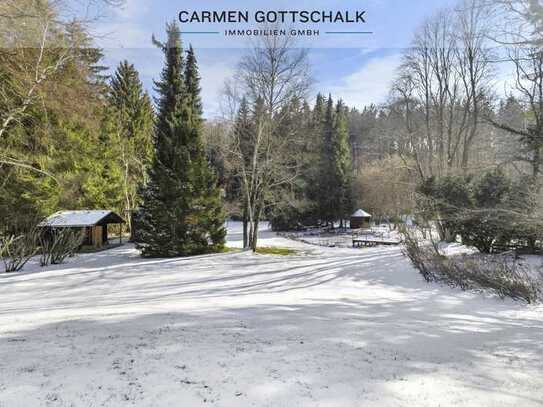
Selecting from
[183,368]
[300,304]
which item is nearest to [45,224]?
[300,304]

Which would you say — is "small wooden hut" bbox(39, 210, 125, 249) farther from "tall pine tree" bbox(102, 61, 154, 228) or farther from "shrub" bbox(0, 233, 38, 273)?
"tall pine tree" bbox(102, 61, 154, 228)

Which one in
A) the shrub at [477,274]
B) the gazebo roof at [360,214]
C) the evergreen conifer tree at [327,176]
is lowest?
the shrub at [477,274]

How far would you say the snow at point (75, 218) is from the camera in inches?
679

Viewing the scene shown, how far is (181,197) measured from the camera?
15.3m

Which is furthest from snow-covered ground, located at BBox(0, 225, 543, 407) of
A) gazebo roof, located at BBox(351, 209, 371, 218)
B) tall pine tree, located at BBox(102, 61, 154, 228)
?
gazebo roof, located at BBox(351, 209, 371, 218)

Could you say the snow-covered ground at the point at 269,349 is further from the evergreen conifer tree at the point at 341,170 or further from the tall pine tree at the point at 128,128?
the evergreen conifer tree at the point at 341,170

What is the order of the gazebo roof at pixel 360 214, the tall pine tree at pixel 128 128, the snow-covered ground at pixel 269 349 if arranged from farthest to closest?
the gazebo roof at pixel 360 214, the tall pine tree at pixel 128 128, the snow-covered ground at pixel 269 349

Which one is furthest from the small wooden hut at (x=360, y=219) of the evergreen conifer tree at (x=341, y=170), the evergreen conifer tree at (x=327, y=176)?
the evergreen conifer tree at (x=327, y=176)

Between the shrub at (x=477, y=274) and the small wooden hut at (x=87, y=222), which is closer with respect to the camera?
the shrub at (x=477, y=274)

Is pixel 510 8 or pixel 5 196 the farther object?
pixel 5 196

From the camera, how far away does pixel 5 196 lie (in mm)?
16562

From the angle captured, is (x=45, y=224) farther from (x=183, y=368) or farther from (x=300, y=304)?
(x=183, y=368)

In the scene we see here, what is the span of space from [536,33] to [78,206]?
23.7m

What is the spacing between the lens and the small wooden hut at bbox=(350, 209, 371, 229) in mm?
32125
